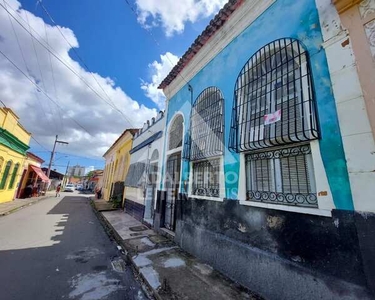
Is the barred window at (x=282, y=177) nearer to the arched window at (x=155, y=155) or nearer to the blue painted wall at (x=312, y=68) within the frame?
the blue painted wall at (x=312, y=68)

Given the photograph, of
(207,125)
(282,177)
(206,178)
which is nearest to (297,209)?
(282,177)

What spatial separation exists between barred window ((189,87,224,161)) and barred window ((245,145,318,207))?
100 centimetres

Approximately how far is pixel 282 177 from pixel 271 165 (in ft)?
0.88

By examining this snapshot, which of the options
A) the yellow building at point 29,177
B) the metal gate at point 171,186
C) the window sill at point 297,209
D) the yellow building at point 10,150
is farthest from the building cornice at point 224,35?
the yellow building at point 29,177

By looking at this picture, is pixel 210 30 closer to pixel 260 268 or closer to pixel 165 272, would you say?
pixel 260 268

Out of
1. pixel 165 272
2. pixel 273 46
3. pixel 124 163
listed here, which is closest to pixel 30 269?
pixel 165 272

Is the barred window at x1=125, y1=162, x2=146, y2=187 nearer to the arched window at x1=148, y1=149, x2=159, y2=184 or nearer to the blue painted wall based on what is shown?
the arched window at x1=148, y1=149, x2=159, y2=184

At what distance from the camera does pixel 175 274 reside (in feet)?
11.3

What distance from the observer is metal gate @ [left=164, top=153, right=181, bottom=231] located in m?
6.08

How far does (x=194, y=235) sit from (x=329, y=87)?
157 inches

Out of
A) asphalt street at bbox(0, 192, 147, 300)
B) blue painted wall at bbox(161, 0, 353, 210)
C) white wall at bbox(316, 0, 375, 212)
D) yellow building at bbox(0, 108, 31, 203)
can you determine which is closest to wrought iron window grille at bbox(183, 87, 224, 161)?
blue painted wall at bbox(161, 0, 353, 210)

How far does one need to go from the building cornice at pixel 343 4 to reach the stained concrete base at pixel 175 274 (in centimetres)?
420

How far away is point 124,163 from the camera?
45.0 feet

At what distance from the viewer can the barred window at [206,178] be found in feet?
13.7
